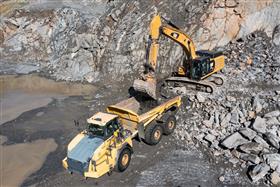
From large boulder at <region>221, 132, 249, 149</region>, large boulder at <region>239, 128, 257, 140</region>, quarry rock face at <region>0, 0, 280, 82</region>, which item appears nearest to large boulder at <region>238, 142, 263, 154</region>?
large boulder at <region>221, 132, 249, 149</region>

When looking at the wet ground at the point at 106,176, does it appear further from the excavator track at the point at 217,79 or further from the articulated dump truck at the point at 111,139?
the excavator track at the point at 217,79

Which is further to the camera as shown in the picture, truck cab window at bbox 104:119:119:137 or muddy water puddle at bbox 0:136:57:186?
muddy water puddle at bbox 0:136:57:186

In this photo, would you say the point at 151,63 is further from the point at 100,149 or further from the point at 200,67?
the point at 100,149

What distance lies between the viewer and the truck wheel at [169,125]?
17703 millimetres

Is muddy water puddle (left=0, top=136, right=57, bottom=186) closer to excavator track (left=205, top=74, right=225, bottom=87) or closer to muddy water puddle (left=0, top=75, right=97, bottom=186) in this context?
muddy water puddle (left=0, top=75, right=97, bottom=186)

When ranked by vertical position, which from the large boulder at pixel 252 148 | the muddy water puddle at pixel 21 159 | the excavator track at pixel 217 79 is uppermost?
the excavator track at pixel 217 79

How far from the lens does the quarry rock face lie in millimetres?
25391

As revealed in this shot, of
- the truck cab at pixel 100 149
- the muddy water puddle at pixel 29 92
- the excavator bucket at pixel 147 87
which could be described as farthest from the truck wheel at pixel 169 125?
the muddy water puddle at pixel 29 92

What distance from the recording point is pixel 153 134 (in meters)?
16.9

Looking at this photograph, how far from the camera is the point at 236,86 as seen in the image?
20.4 meters

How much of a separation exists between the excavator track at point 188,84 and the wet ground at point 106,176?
345 cm

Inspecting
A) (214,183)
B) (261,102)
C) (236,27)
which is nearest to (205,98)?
(261,102)

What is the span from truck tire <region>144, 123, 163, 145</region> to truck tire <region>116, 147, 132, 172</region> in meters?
1.48

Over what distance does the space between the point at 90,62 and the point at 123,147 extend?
13.5 m
